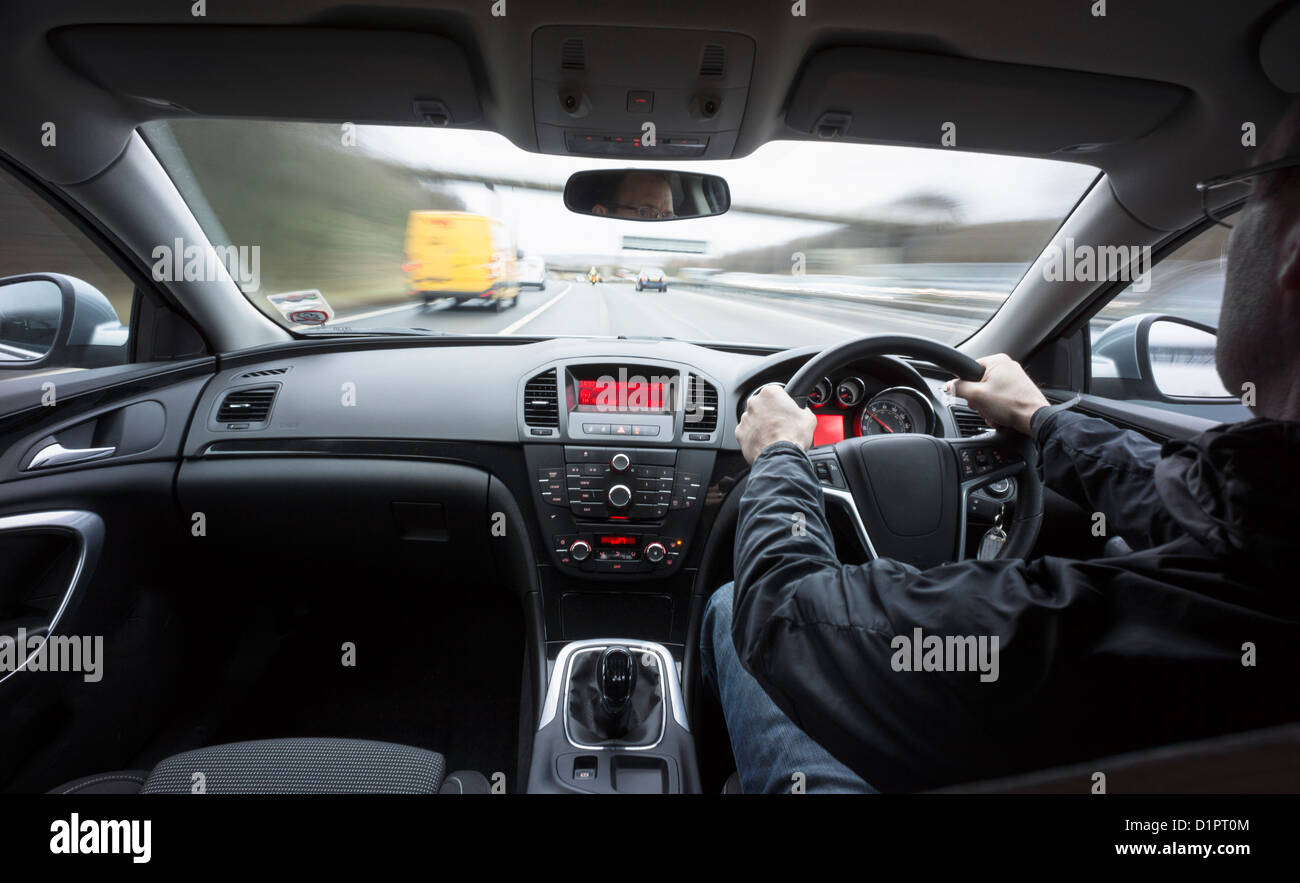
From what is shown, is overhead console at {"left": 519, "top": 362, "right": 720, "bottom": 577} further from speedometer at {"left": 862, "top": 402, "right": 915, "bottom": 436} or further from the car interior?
speedometer at {"left": 862, "top": 402, "right": 915, "bottom": 436}

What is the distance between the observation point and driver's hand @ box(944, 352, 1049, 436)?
1938 millimetres

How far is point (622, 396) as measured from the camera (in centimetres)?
268

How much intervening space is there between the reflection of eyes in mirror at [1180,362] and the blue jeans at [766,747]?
2.32 meters

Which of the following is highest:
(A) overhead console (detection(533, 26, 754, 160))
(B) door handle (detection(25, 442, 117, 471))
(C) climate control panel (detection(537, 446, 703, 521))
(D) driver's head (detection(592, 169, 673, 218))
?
(A) overhead console (detection(533, 26, 754, 160))

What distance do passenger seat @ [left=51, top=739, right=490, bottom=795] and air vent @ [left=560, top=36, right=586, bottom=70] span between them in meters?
2.04

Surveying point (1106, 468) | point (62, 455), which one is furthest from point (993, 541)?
point (62, 455)

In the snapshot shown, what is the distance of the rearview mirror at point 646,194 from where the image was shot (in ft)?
8.32

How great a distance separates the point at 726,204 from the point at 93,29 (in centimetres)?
224

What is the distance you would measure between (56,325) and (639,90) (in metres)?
2.49

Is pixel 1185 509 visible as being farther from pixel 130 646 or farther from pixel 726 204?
pixel 130 646

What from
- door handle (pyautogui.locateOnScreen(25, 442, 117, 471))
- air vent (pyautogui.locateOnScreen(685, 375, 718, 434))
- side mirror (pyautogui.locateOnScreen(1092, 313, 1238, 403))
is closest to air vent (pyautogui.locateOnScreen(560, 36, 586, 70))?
air vent (pyautogui.locateOnScreen(685, 375, 718, 434))

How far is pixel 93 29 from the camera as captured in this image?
184cm

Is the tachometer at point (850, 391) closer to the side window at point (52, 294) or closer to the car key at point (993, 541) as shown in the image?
the car key at point (993, 541)

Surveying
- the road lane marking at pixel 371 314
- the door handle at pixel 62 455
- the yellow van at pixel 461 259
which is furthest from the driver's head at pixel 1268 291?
the door handle at pixel 62 455
